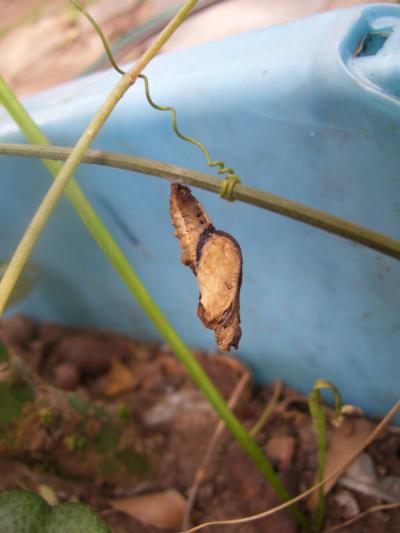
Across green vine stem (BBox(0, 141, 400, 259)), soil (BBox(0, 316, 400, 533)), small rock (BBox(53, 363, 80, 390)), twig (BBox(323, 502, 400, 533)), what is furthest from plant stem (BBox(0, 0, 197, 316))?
small rock (BBox(53, 363, 80, 390))

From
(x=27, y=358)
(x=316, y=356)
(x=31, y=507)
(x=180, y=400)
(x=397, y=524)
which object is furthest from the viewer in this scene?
(x=27, y=358)

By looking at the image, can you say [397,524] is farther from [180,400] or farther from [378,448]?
[180,400]

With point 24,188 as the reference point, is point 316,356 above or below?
below

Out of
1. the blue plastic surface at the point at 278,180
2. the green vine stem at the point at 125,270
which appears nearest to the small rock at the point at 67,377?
the blue plastic surface at the point at 278,180

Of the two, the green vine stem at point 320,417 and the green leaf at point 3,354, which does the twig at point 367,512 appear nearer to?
the green vine stem at point 320,417

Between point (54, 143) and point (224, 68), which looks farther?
point (54, 143)

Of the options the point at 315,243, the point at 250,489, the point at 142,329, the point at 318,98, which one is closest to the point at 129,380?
the point at 142,329
